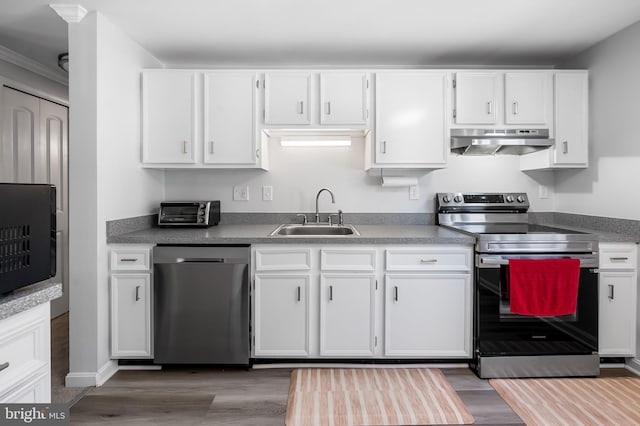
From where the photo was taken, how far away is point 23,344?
1.14 meters

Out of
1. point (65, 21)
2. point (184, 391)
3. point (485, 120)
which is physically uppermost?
point (65, 21)

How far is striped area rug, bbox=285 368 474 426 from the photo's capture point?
203 centimetres

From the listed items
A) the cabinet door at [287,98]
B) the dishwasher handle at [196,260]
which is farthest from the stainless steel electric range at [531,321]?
the dishwasher handle at [196,260]

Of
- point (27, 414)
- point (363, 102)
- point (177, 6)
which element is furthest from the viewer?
point (363, 102)

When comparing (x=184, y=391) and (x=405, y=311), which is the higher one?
(x=405, y=311)

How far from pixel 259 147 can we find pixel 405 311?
1565mm

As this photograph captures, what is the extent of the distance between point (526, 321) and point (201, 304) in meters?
2.07

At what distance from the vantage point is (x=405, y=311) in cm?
257

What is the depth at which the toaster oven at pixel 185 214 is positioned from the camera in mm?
2971

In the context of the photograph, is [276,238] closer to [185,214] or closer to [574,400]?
[185,214]

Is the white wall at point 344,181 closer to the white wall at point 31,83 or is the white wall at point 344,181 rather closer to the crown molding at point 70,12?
the crown molding at point 70,12

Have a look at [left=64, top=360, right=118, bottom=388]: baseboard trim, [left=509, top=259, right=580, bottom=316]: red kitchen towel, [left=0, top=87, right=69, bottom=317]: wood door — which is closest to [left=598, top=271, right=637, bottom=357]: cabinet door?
[left=509, top=259, right=580, bottom=316]: red kitchen towel

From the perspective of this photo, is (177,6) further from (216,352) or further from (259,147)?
(216,352)

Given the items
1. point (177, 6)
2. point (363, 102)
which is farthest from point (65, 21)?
point (363, 102)
